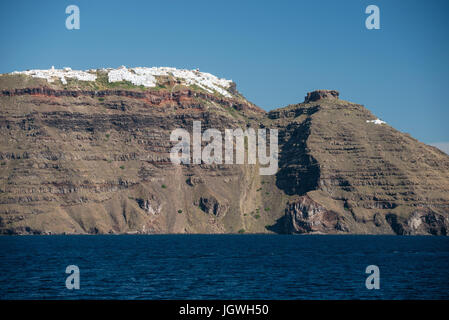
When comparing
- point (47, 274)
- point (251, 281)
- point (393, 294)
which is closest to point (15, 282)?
point (47, 274)

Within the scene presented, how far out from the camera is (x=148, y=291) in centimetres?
9281

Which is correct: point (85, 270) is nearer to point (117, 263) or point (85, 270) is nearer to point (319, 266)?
point (117, 263)

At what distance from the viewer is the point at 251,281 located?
345 feet

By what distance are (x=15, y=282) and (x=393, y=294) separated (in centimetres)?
5514

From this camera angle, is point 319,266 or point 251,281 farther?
point 319,266

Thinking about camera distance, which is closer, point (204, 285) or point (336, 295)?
point (336, 295)

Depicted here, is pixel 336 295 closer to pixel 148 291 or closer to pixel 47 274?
pixel 148 291
